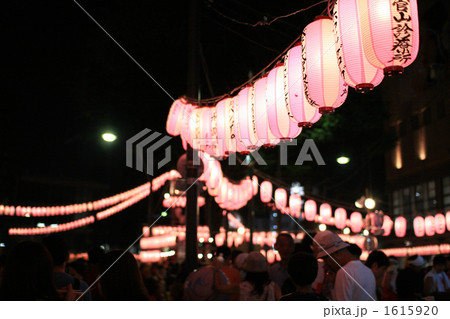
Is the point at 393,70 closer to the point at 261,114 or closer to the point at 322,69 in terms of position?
the point at 322,69

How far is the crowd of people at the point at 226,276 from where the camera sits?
3.77m

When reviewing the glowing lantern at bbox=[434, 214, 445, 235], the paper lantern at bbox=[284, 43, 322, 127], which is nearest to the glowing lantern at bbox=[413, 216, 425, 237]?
the glowing lantern at bbox=[434, 214, 445, 235]

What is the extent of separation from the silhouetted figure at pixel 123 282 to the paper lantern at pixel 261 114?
4.71m

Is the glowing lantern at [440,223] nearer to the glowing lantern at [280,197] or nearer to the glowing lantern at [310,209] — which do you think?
the glowing lantern at [310,209]

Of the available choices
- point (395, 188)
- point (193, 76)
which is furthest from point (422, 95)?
point (193, 76)

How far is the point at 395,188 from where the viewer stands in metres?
35.9

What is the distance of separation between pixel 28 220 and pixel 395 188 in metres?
28.3

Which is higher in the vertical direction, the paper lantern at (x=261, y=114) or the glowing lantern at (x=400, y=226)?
the paper lantern at (x=261, y=114)

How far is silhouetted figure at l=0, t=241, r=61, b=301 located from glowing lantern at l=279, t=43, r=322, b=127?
4.38m

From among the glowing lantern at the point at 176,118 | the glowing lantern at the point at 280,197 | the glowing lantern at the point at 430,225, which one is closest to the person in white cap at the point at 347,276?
the glowing lantern at the point at 176,118

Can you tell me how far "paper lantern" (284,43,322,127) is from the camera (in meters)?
7.05

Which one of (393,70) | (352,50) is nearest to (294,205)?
(352,50)

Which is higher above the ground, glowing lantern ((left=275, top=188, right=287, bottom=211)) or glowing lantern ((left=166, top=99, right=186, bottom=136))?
glowing lantern ((left=166, top=99, right=186, bottom=136))
